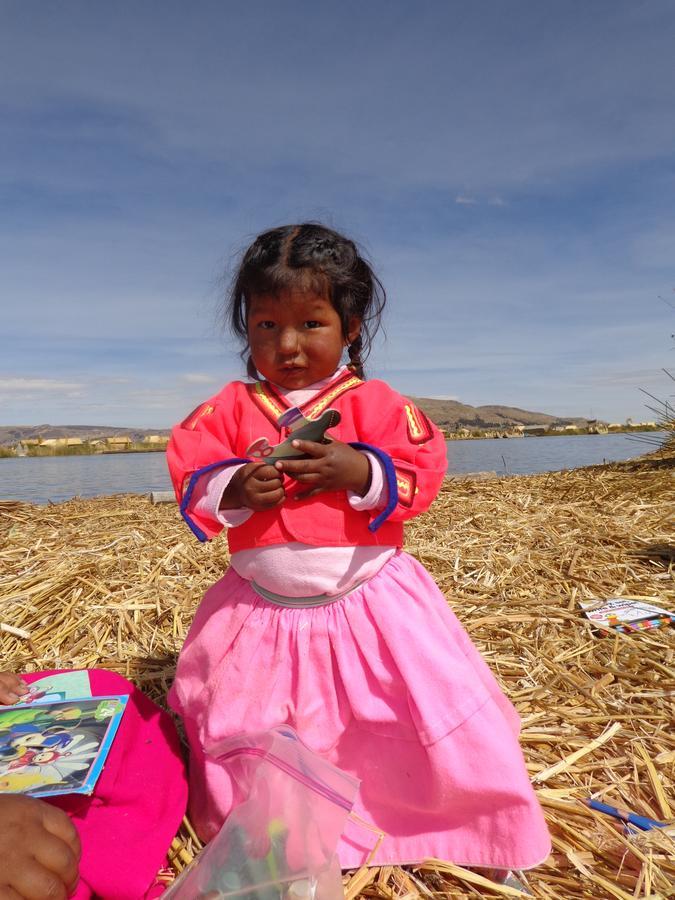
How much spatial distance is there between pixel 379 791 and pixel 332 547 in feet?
2.17

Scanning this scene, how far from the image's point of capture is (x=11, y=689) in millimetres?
1935

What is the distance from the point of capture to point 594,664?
8.37 ft

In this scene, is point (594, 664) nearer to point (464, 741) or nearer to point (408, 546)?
point (464, 741)

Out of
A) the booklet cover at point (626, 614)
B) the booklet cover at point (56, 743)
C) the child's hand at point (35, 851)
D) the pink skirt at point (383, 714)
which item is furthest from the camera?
the booklet cover at point (626, 614)

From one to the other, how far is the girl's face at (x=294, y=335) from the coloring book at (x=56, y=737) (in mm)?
1096

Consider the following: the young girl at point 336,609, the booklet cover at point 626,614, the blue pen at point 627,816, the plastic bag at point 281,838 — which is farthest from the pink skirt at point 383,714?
the booklet cover at point 626,614

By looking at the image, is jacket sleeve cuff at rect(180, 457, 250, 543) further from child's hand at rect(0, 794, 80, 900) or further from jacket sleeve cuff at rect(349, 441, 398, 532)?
child's hand at rect(0, 794, 80, 900)

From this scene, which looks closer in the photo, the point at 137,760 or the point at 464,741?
the point at 464,741

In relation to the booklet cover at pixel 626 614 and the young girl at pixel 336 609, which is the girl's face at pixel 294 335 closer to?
the young girl at pixel 336 609

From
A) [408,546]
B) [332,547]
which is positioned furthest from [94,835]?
[408,546]

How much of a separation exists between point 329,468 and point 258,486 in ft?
0.62

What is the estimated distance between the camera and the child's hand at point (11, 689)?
189cm

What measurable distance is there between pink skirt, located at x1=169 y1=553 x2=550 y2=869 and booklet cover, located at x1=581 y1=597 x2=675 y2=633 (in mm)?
1309

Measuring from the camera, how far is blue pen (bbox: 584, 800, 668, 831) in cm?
166
